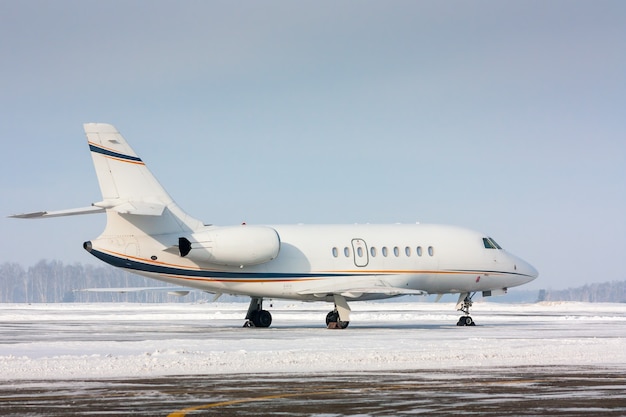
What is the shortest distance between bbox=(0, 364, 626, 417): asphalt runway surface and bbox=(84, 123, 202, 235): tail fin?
15783 millimetres

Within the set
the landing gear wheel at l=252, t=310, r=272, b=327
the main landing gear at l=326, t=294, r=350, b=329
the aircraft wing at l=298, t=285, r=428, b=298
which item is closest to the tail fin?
the landing gear wheel at l=252, t=310, r=272, b=327

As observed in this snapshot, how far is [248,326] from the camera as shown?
116ft

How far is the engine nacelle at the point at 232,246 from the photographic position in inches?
1246

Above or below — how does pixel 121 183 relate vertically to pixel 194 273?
above

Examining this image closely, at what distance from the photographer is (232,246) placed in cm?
3192

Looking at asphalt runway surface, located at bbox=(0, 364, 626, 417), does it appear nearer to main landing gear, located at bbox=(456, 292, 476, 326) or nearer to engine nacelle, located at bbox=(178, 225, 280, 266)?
engine nacelle, located at bbox=(178, 225, 280, 266)

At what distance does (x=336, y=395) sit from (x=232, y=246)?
Result: 18.9 metres

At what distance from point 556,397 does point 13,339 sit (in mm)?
18978

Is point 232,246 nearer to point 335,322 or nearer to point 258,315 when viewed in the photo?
point 258,315

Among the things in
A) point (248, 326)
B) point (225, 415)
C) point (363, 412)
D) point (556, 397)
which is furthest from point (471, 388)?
point (248, 326)

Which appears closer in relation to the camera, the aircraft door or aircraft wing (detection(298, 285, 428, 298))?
aircraft wing (detection(298, 285, 428, 298))

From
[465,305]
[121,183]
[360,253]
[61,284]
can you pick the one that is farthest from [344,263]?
[61,284]

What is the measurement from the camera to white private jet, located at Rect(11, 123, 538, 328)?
31297 millimetres

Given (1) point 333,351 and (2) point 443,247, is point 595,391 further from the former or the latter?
(2) point 443,247
